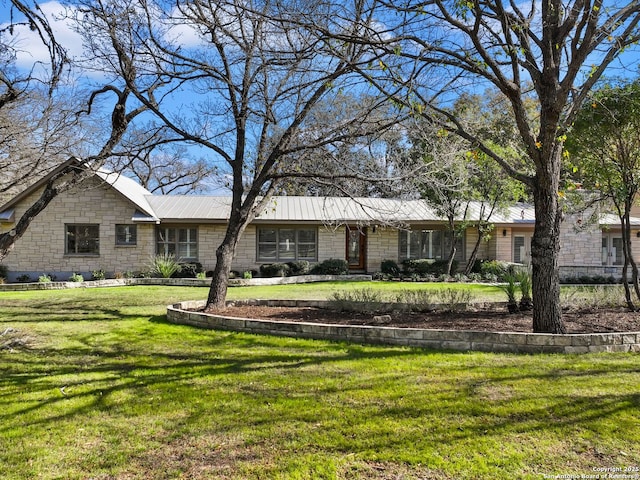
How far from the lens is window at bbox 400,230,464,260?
77.8ft

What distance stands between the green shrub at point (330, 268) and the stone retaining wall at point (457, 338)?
13195mm

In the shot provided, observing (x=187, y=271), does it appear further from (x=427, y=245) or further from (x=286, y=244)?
(x=427, y=245)

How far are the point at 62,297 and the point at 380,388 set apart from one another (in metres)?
12.5

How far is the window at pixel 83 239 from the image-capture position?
2123cm

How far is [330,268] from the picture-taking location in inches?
852

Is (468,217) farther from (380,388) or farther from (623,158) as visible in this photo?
(380,388)

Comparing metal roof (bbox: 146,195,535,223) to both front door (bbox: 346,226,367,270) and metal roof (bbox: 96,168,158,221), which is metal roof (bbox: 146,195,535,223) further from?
front door (bbox: 346,226,367,270)

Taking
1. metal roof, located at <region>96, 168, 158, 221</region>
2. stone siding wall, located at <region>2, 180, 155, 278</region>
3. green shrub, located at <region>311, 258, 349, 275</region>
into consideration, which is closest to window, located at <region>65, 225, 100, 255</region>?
stone siding wall, located at <region>2, 180, 155, 278</region>

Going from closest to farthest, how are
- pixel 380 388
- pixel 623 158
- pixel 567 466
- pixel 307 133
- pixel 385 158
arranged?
pixel 567 466 → pixel 380 388 → pixel 623 158 → pixel 307 133 → pixel 385 158

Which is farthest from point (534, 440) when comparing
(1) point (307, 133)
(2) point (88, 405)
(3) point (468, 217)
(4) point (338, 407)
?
(3) point (468, 217)

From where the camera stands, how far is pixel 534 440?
367cm

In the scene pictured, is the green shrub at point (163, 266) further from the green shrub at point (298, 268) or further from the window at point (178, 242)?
the green shrub at point (298, 268)

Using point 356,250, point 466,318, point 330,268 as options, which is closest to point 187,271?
point 330,268

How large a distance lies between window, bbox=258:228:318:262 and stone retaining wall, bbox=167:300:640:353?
1425cm
